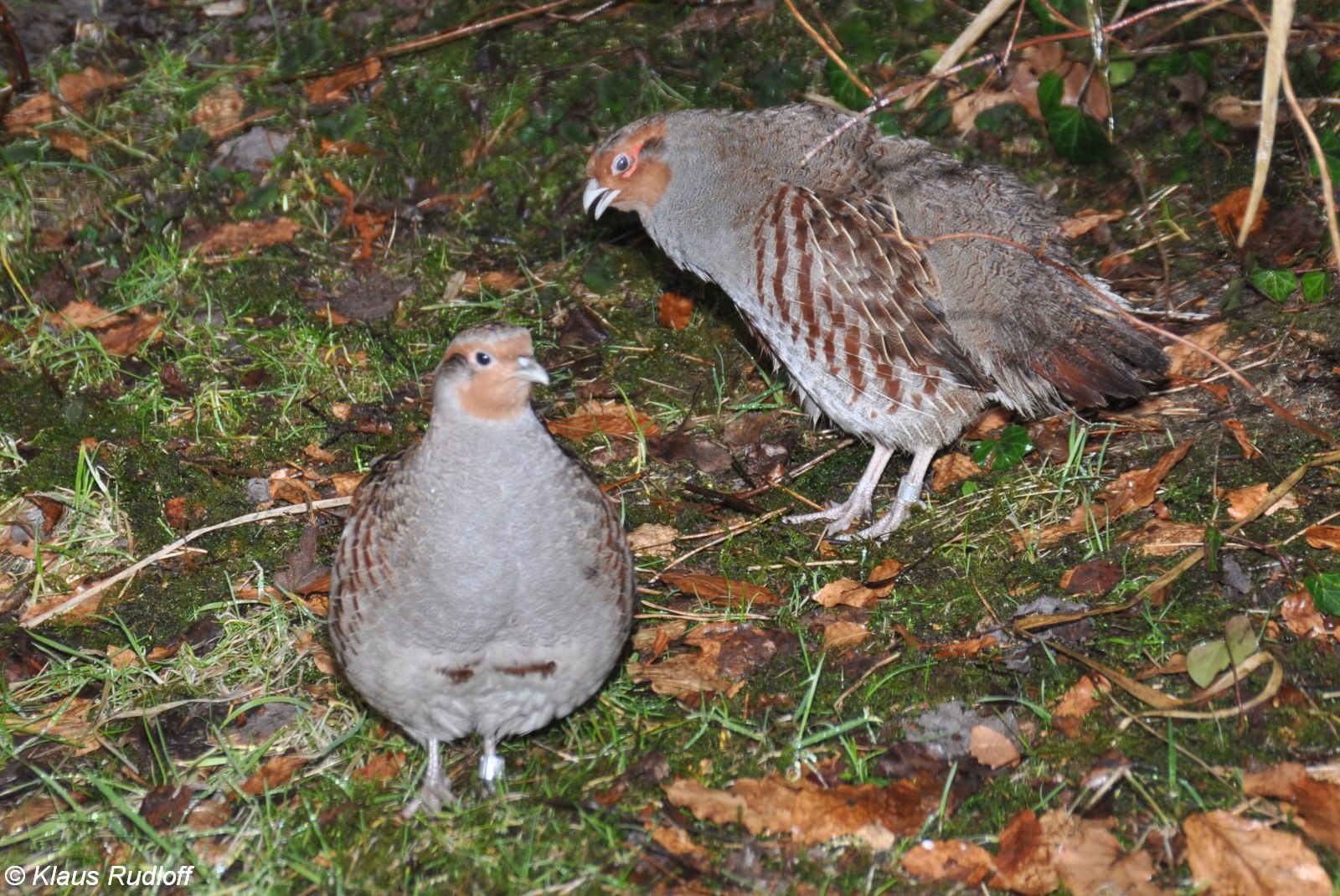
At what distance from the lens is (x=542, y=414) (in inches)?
197

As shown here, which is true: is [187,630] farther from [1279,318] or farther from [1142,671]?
[1279,318]

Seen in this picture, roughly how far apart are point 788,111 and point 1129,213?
178cm

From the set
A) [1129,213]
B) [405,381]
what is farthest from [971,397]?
[405,381]

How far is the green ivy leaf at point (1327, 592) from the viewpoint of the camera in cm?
346

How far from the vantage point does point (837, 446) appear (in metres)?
4.84

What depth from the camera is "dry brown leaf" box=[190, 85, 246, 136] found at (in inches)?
240

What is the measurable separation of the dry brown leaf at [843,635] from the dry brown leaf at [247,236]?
10.9 feet

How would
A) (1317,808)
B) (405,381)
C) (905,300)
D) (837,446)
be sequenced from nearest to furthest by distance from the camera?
(1317,808) → (905,300) → (837,446) → (405,381)

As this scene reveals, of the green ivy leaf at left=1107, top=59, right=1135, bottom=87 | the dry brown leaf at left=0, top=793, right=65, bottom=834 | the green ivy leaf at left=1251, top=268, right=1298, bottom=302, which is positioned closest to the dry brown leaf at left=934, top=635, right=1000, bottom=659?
the green ivy leaf at left=1251, top=268, right=1298, bottom=302

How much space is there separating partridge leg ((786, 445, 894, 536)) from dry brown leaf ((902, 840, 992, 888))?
1.50 m

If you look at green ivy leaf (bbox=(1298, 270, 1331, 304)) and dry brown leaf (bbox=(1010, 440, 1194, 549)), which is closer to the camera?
dry brown leaf (bbox=(1010, 440, 1194, 549))

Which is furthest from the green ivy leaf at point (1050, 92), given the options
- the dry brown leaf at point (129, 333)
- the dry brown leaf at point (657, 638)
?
the dry brown leaf at point (129, 333)

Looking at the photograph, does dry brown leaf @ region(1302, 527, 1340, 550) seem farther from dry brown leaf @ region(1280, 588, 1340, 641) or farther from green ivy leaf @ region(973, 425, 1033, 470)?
green ivy leaf @ region(973, 425, 1033, 470)

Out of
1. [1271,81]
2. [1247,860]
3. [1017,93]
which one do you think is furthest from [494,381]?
[1017,93]
